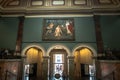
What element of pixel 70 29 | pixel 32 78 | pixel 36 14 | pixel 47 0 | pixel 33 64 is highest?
pixel 47 0

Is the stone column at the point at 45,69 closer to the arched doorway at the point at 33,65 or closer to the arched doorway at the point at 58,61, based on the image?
the arched doorway at the point at 33,65

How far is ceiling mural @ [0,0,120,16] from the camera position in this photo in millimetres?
14391

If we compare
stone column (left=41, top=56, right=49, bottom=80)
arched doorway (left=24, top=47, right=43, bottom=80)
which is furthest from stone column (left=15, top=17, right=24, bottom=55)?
stone column (left=41, top=56, right=49, bottom=80)

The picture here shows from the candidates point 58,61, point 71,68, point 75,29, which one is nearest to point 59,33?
point 75,29

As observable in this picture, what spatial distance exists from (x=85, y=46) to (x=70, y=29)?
1.95 metres

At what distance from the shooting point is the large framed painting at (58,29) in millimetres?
14031

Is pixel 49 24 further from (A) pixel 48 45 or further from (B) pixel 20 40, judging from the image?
(B) pixel 20 40

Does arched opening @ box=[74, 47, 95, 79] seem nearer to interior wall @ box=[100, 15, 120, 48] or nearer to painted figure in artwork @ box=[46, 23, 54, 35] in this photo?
interior wall @ box=[100, 15, 120, 48]

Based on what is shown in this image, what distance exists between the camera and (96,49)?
13.5 metres

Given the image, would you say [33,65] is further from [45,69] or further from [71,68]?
[71,68]

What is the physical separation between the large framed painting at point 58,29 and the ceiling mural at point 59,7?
2.30 ft

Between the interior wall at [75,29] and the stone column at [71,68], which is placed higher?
the interior wall at [75,29]

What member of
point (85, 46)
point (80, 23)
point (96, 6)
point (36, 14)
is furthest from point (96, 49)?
point (36, 14)

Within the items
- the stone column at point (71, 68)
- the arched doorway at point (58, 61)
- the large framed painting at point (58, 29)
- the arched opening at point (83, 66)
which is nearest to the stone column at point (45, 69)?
Result: the large framed painting at point (58, 29)
